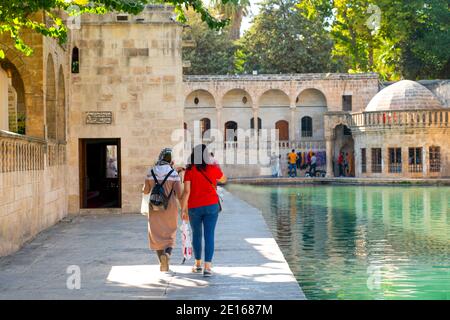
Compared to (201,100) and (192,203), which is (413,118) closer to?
(201,100)

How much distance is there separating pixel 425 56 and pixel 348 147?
29.7 feet

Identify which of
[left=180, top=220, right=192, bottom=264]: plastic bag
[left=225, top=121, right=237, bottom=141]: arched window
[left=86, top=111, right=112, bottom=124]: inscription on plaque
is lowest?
[left=180, top=220, right=192, bottom=264]: plastic bag

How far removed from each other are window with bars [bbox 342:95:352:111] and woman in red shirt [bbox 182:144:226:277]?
41.8m

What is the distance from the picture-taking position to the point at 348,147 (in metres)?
48.7

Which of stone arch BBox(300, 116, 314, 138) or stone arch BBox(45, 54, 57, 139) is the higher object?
stone arch BBox(300, 116, 314, 138)

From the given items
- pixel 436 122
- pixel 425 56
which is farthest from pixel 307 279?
pixel 425 56

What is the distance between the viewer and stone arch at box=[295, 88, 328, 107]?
5197cm

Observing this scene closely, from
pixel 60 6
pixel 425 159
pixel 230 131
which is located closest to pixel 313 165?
pixel 425 159

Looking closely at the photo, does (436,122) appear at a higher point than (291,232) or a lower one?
higher

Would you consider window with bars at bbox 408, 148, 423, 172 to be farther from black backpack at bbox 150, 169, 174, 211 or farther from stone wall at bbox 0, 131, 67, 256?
black backpack at bbox 150, 169, 174, 211

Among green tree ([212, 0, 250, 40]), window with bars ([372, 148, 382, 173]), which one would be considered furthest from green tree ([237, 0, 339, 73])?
window with bars ([372, 148, 382, 173])

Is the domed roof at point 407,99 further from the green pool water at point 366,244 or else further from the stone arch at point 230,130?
the green pool water at point 366,244

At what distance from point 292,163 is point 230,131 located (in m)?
8.40

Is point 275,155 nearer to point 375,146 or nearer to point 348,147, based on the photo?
point 348,147
